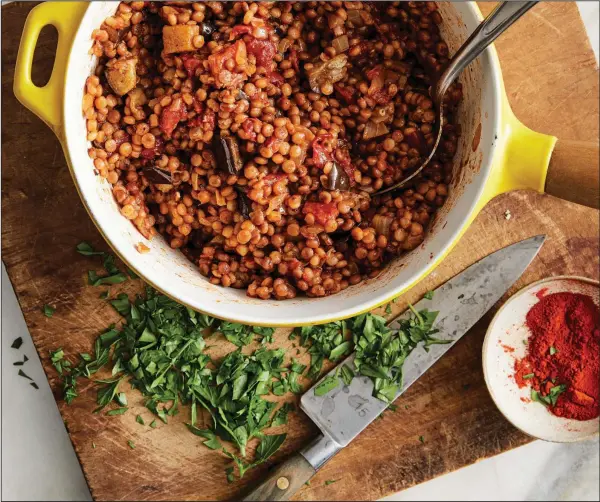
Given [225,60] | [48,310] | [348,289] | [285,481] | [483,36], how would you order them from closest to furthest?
1. [483,36]
2. [225,60]
3. [348,289]
4. [285,481]
5. [48,310]

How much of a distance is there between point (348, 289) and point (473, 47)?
3.35 ft

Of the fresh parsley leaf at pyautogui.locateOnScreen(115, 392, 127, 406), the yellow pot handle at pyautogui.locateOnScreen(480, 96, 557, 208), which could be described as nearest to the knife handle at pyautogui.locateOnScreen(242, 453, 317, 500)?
the fresh parsley leaf at pyautogui.locateOnScreen(115, 392, 127, 406)

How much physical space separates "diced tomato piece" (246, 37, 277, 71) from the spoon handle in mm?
649

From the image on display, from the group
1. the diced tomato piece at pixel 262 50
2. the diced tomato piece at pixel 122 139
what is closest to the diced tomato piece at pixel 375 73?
the diced tomato piece at pixel 262 50

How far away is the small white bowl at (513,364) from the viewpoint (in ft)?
9.71

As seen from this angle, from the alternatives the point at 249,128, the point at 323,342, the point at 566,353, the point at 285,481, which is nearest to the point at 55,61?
the point at 249,128

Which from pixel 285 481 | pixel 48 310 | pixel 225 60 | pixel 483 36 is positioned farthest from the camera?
pixel 48 310

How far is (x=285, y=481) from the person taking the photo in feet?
9.54

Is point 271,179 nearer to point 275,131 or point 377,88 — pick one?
point 275,131

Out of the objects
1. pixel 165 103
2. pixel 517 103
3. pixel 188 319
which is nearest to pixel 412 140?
pixel 517 103

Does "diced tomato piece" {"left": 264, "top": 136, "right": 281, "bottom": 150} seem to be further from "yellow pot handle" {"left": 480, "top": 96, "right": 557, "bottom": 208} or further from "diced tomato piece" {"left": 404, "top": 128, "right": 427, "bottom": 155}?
"yellow pot handle" {"left": 480, "top": 96, "right": 557, "bottom": 208}

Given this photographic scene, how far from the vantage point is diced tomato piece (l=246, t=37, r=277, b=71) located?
8.07ft

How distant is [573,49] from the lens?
3.06 meters

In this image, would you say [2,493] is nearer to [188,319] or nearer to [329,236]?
[188,319]
